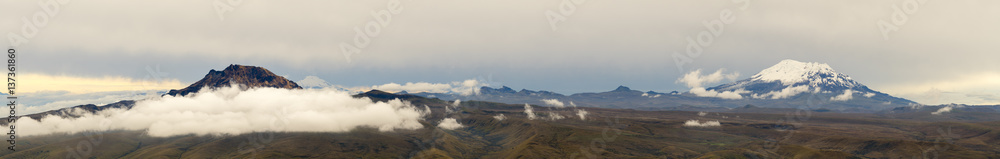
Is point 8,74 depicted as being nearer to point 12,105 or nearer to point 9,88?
point 9,88

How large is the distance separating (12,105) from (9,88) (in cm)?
2574

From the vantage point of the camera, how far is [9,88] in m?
146

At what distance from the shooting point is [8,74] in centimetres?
14825

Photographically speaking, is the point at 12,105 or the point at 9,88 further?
the point at 12,105

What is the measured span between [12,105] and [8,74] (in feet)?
79.6

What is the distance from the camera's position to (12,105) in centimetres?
16450

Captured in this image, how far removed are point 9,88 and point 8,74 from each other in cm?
516

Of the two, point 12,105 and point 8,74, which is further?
point 12,105

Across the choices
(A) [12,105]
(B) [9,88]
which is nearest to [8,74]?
(B) [9,88]
